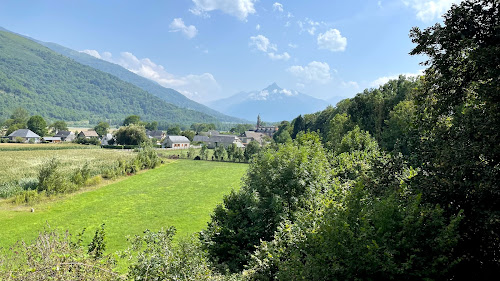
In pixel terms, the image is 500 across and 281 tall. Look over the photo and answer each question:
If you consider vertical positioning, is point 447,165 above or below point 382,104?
below

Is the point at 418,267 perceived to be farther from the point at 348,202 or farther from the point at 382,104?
the point at 382,104

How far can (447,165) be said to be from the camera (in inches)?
317

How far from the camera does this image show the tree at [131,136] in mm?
88688

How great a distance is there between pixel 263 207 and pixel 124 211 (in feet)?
59.6

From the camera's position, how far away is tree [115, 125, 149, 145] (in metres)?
88.7

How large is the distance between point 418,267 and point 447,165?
3.35 meters

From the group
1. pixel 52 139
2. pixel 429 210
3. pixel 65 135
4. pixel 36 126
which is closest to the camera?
pixel 429 210

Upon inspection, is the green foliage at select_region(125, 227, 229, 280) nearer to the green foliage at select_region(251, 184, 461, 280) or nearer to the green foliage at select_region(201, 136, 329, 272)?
the green foliage at select_region(251, 184, 461, 280)

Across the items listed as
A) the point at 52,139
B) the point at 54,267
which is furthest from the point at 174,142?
the point at 54,267

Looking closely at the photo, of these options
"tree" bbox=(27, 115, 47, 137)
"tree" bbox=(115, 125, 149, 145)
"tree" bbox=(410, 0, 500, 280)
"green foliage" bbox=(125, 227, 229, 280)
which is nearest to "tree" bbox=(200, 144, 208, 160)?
"tree" bbox=(115, 125, 149, 145)

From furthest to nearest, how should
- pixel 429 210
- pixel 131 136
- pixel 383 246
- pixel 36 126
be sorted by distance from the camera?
pixel 36 126 < pixel 131 136 < pixel 429 210 < pixel 383 246

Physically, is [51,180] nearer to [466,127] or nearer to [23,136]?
[466,127]

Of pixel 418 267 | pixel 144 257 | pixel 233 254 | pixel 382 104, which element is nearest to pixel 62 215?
pixel 233 254

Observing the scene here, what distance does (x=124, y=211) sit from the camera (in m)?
25.5
